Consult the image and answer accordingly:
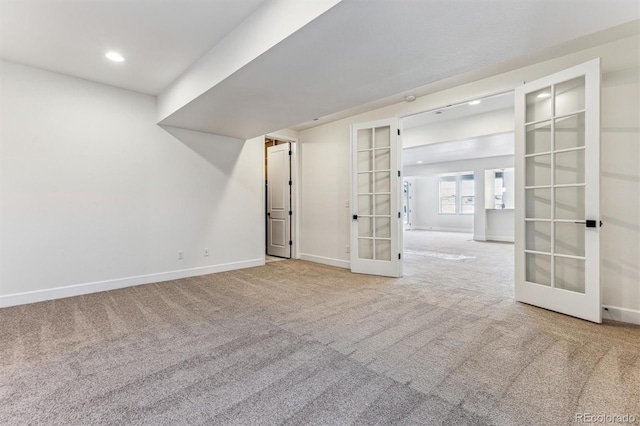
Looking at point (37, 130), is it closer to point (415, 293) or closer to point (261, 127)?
point (261, 127)

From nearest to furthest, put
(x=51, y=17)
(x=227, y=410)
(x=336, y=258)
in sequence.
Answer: (x=227, y=410) < (x=51, y=17) < (x=336, y=258)

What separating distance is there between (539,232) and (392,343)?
226cm

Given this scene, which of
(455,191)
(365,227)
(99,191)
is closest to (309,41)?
(365,227)

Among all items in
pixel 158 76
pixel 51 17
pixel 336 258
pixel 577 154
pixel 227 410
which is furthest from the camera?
pixel 336 258

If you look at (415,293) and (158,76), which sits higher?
(158,76)

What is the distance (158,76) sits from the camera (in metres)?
3.51

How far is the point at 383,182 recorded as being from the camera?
184 inches

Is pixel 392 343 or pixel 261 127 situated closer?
pixel 392 343

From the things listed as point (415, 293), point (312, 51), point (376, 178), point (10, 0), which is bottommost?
point (415, 293)

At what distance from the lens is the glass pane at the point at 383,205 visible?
15.1ft

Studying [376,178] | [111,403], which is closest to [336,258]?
[376,178]

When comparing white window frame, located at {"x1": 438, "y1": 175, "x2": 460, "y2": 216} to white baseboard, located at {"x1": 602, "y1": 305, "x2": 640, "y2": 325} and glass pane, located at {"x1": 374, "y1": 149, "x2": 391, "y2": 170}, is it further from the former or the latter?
white baseboard, located at {"x1": 602, "y1": 305, "x2": 640, "y2": 325}

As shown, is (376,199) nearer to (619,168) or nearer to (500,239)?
(619,168)

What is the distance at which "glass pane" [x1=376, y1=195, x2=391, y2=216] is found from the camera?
4598 millimetres
